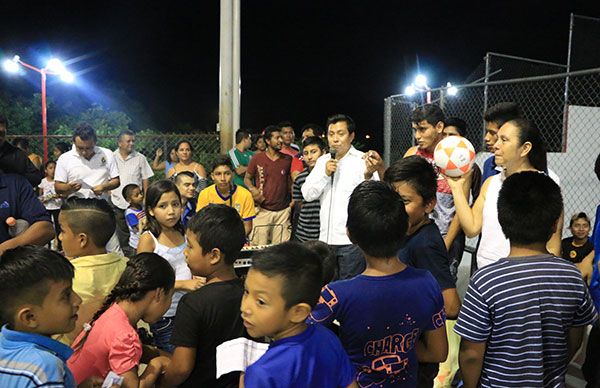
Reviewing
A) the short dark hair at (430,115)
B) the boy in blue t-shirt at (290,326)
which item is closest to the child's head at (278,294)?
the boy in blue t-shirt at (290,326)

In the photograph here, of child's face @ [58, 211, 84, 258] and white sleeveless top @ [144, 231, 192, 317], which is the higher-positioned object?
child's face @ [58, 211, 84, 258]

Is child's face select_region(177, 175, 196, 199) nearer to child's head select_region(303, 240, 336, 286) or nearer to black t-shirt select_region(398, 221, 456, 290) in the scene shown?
child's head select_region(303, 240, 336, 286)

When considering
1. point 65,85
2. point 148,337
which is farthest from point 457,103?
point 65,85

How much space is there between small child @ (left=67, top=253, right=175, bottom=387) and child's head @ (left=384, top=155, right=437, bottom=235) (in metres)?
1.22

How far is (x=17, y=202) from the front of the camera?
339cm

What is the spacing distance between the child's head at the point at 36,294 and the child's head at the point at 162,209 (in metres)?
1.60

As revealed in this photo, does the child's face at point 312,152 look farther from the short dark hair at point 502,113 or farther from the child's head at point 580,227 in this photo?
the child's head at point 580,227

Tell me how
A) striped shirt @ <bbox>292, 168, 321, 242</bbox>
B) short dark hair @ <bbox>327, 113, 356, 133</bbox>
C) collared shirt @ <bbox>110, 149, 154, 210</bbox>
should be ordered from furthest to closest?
collared shirt @ <bbox>110, 149, 154, 210</bbox>
striped shirt @ <bbox>292, 168, 321, 242</bbox>
short dark hair @ <bbox>327, 113, 356, 133</bbox>

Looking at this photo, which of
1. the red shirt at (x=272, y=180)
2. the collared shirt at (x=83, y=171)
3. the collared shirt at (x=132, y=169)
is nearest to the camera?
the collared shirt at (x=83, y=171)

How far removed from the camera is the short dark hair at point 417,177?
2.63 m

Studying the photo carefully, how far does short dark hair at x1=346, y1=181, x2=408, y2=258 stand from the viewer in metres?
2.09

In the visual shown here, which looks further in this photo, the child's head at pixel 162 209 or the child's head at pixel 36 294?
the child's head at pixel 162 209

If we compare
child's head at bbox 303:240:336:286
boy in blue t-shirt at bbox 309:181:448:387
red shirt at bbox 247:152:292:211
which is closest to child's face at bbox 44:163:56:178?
red shirt at bbox 247:152:292:211

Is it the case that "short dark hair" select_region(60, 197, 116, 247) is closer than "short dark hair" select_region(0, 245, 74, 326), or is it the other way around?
"short dark hair" select_region(0, 245, 74, 326)
